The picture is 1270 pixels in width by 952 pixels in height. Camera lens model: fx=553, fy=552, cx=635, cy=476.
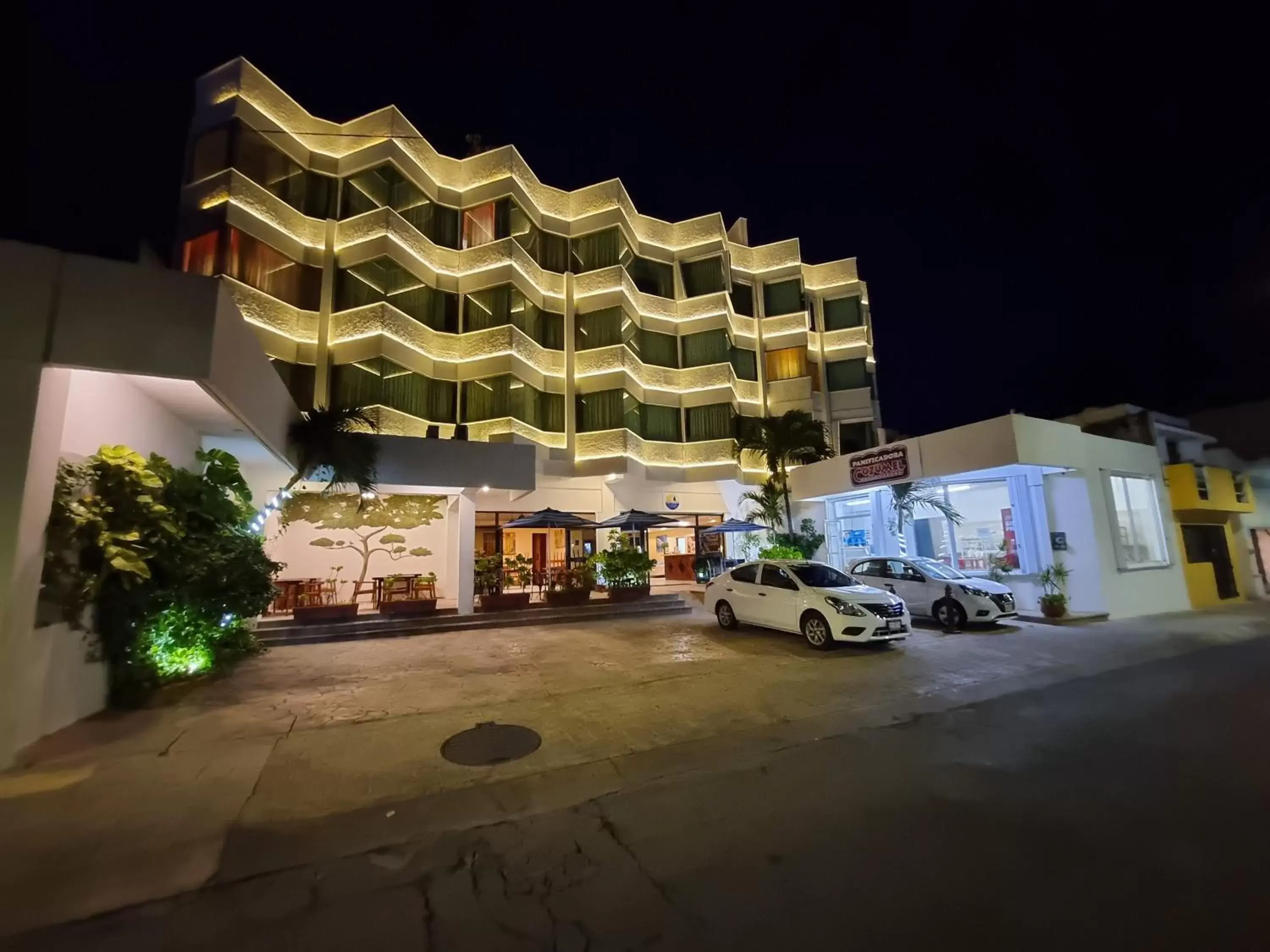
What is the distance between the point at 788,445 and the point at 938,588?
9.32m

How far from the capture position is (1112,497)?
13820mm

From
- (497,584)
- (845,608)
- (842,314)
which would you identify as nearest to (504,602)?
(497,584)

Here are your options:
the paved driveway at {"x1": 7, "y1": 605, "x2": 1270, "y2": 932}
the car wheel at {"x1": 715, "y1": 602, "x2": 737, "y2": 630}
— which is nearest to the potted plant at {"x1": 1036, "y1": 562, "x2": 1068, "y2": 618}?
the paved driveway at {"x1": 7, "y1": 605, "x2": 1270, "y2": 932}

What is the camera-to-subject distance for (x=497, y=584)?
47.6 feet

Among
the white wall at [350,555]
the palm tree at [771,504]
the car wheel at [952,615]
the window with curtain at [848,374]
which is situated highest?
the window with curtain at [848,374]

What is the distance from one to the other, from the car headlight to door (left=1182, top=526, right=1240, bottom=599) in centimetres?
1372

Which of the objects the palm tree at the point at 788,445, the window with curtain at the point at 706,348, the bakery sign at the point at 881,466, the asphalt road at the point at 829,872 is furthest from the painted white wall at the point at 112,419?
the window with curtain at the point at 706,348

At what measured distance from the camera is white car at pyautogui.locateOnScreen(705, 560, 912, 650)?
9.48 meters

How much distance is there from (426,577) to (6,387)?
9284 millimetres

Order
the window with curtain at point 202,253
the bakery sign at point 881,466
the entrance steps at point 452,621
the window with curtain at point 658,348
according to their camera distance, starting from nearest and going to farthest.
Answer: the entrance steps at point 452,621 < the bakery sign at point 881,466 < the window with curtain at point 202,253 < the window with curtain at point 658,348

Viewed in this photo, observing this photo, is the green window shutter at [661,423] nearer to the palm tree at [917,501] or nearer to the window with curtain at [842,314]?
the palm tree at [917,501]

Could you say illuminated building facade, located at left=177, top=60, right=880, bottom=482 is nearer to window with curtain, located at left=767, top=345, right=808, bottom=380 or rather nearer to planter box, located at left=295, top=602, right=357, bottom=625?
window with curtain, located at left=767, top=345, right=808, bottom=380

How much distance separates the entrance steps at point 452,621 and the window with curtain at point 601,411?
776 cm

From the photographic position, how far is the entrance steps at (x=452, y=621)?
11.8 meters
